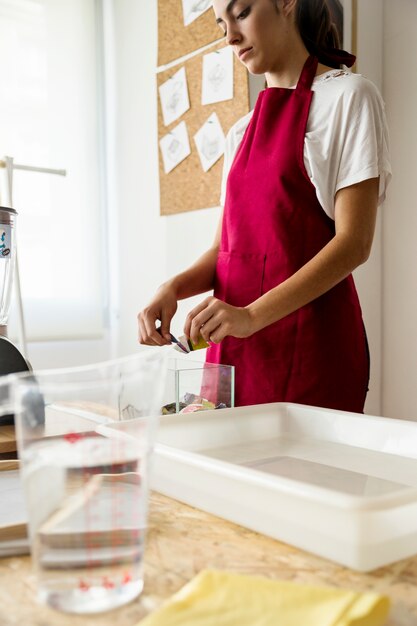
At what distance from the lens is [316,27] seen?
51.2 inches

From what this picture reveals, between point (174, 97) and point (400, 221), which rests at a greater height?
point (174, 97)

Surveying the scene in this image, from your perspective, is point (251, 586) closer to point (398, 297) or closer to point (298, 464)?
point (298, 464)

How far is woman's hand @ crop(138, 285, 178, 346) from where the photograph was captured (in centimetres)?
114

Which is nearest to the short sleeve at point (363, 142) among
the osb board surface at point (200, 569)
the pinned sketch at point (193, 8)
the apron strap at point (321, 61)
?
the apron strap at point (321, 61)

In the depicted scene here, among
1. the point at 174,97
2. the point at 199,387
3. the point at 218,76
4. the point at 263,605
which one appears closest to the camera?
the point at 263,605

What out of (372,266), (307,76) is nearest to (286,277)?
(307,76)

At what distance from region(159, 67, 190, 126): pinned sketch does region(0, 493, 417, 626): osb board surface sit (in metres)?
2.30

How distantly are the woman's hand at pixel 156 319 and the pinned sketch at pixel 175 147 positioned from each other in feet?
4.83

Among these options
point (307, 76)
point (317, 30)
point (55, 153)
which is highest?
point (55, 153)

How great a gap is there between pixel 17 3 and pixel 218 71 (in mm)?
1139

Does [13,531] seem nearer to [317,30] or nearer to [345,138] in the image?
[345,138]

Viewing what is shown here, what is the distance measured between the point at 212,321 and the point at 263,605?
67 cm

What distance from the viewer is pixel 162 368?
0.41 m

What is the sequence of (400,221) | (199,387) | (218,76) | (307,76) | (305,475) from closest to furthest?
(305,475), (199,387), (307,76), (400,221), (218,76)
